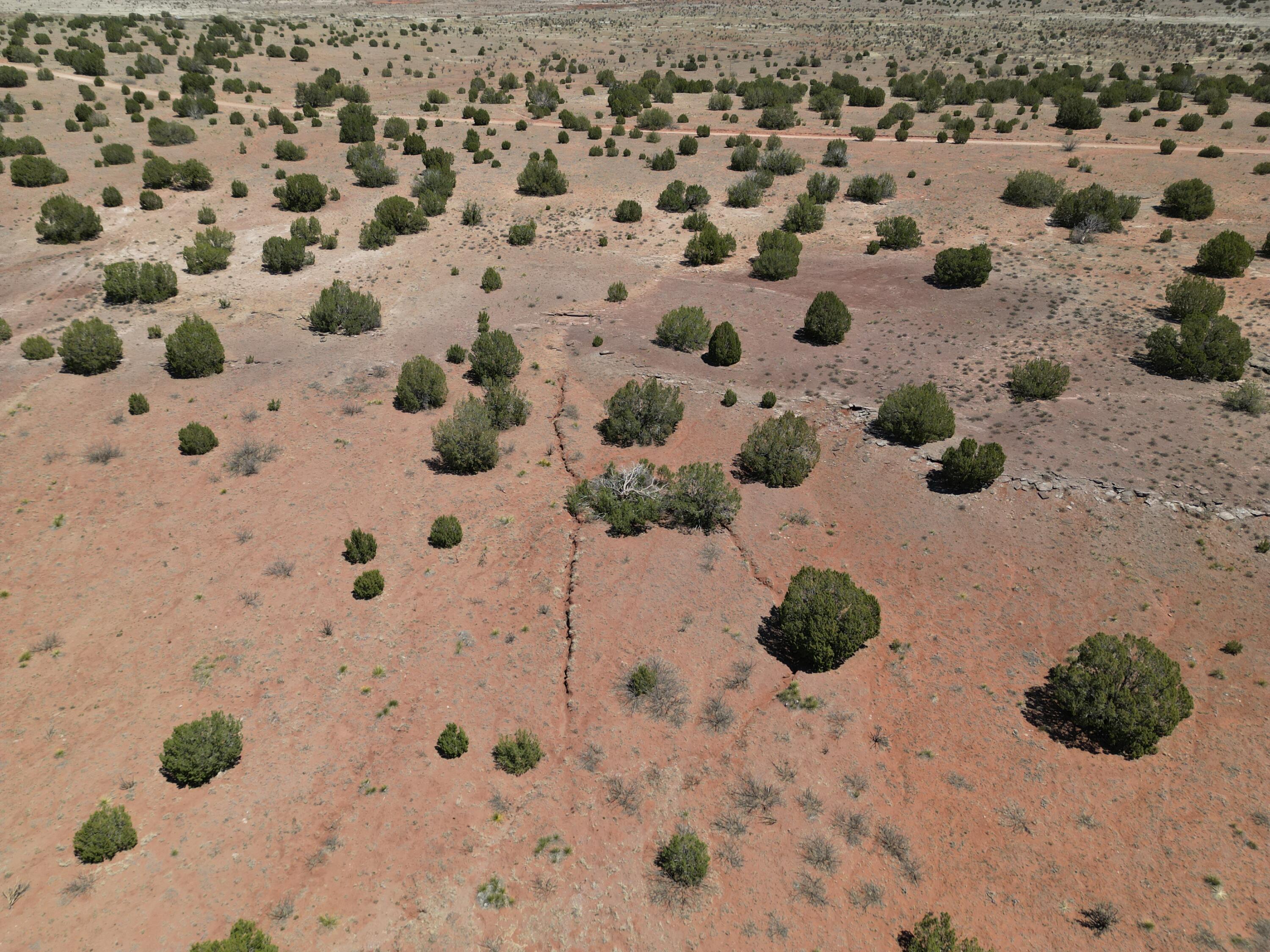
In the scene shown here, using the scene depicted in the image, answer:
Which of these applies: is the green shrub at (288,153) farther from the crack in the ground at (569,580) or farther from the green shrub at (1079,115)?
the green shrub at (1079,115)

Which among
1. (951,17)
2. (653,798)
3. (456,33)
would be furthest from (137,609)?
(951,17)

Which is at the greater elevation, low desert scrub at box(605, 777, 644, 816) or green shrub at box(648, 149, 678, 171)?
green shrub at box(648, 149, 678, 171)

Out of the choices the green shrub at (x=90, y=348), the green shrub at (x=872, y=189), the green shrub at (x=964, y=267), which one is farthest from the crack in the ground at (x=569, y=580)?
the green shrub at (x=872, y=189)

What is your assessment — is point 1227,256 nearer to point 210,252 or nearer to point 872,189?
point 872,189

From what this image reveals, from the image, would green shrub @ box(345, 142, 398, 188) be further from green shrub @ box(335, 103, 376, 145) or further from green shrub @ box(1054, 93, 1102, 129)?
green shrub @ box(1054, 93, 1102, 129)

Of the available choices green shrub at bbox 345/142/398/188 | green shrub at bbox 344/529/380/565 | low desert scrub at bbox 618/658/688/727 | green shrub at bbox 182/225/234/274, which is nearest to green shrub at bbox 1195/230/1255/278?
low desert scrub at bbox 618/658/688/727

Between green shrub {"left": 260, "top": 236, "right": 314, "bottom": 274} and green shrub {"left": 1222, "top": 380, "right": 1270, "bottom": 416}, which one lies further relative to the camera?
green shrub {"left": 260, "top": 236, "right": 314, "bottom": 274}
